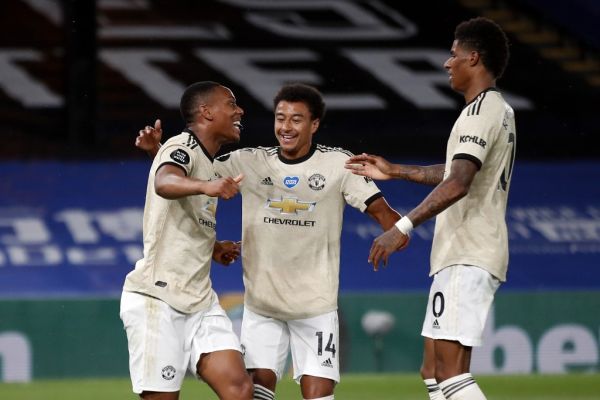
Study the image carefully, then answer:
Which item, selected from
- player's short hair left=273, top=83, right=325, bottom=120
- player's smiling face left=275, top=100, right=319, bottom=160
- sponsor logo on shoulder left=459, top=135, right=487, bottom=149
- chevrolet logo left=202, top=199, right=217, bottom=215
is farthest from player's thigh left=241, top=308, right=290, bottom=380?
sponsor logo on shoulder left=459, top=135, right=487, bottom=149

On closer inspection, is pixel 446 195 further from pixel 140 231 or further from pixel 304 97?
pixel 140 231

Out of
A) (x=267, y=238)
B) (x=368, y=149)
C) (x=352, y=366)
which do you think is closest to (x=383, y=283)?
(x=368, y=149)

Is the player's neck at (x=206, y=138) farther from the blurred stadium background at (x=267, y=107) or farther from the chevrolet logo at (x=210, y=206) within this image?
the blurred stadium background at (x=267, y=107)

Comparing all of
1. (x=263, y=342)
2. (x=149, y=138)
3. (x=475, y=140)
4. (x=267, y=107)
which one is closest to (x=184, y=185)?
(x=149, y=138)

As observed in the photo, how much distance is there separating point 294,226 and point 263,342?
58 centimetres

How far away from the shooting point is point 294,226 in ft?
18.8

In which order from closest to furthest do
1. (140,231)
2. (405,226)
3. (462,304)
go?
(405,226) < (462,304) < (140,231)

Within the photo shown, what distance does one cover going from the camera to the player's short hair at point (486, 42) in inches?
210

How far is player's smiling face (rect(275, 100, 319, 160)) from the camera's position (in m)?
5.75

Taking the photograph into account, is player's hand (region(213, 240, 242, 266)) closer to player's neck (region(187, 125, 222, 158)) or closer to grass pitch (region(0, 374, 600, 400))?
player's neck (region(187, 125, 222, 158))

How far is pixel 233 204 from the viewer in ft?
44.3

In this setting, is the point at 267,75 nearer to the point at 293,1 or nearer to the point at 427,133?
the point at 293,1

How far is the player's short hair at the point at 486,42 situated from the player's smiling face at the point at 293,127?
87 cm

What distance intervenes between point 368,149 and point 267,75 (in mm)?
1593
